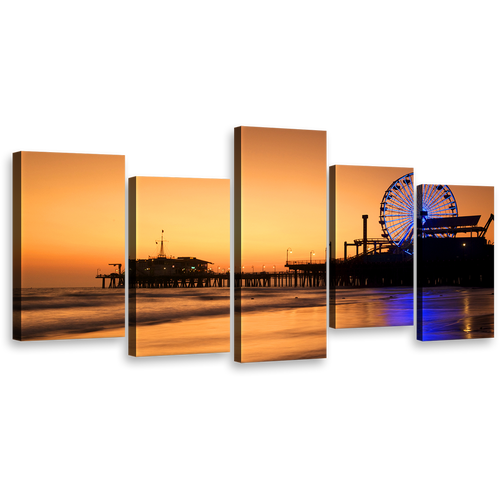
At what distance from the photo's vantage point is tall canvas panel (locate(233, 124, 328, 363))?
16.8 ft

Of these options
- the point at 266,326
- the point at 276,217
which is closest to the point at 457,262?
the point at 276,217

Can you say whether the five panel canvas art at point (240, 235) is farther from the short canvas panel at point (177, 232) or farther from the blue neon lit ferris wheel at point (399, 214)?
the blue neon lit ferris wheel at point (399, 214)

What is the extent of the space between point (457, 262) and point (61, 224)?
28.5 feet

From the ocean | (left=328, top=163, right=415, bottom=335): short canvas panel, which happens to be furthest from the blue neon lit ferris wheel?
the ocean

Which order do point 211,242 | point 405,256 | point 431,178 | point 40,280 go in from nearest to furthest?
1. point 431,178
2. point 40,280
3. point 211,242
4. point 405,256

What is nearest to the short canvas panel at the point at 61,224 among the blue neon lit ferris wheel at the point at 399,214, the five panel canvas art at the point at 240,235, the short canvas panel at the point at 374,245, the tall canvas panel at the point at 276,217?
the five panel canvas art at the point at 240,235

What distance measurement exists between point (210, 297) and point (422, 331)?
419 inches

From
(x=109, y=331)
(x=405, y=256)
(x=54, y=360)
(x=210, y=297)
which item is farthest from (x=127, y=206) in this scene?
(x=405, y=256)

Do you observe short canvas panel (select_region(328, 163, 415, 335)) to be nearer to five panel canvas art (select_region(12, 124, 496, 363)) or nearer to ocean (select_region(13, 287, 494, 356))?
five panel canvas art (select_region(12, 124, 496, 363))

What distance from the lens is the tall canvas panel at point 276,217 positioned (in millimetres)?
5122

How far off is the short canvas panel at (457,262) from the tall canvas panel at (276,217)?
1.89 m

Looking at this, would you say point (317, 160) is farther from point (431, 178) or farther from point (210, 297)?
point (210, 297)

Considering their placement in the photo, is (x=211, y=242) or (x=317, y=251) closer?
(x=317, y=251)

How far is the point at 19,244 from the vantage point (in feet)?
20.0
